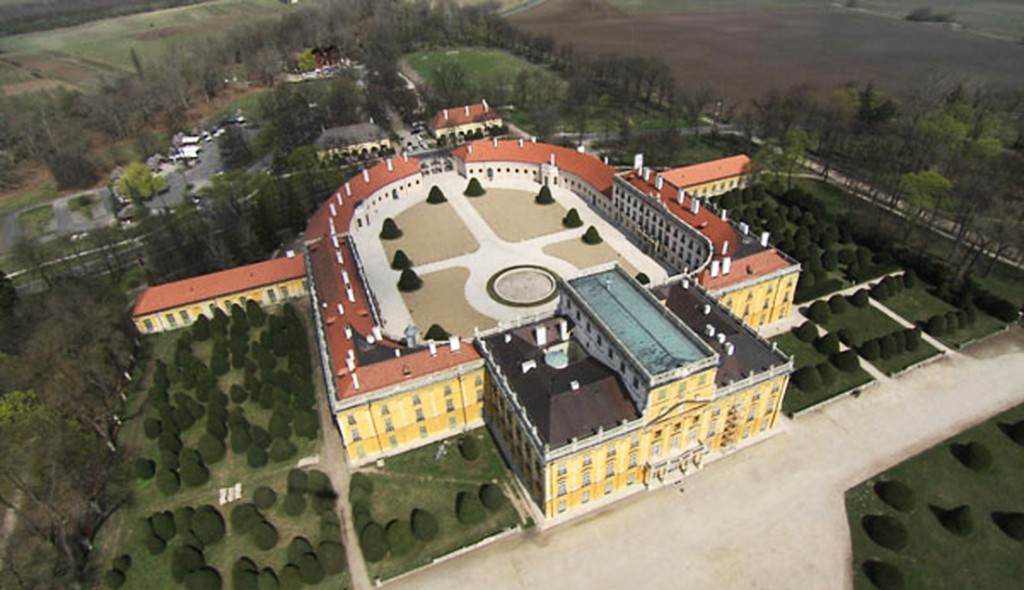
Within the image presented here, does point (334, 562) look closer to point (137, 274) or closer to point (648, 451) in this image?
point (648, 451)

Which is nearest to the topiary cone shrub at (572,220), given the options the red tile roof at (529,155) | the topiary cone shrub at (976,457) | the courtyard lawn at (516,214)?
the courtyard lawn at (516,214)

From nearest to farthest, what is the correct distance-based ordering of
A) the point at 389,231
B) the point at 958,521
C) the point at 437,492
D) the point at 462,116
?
the point at 958,521
the point at 437,492
the point at 389,231
the point at 462,116

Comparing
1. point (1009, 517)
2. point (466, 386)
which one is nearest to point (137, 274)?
point (466, 386)

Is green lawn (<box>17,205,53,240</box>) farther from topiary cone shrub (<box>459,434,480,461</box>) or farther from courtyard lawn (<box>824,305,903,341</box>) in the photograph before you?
courtyard lawn (<box>824,305,903,341</box>)

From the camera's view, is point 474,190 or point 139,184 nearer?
point 474,190

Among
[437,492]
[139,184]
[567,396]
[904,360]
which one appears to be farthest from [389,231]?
[904,360]

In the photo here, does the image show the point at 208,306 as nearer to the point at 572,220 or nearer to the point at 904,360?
the point at 572,220
